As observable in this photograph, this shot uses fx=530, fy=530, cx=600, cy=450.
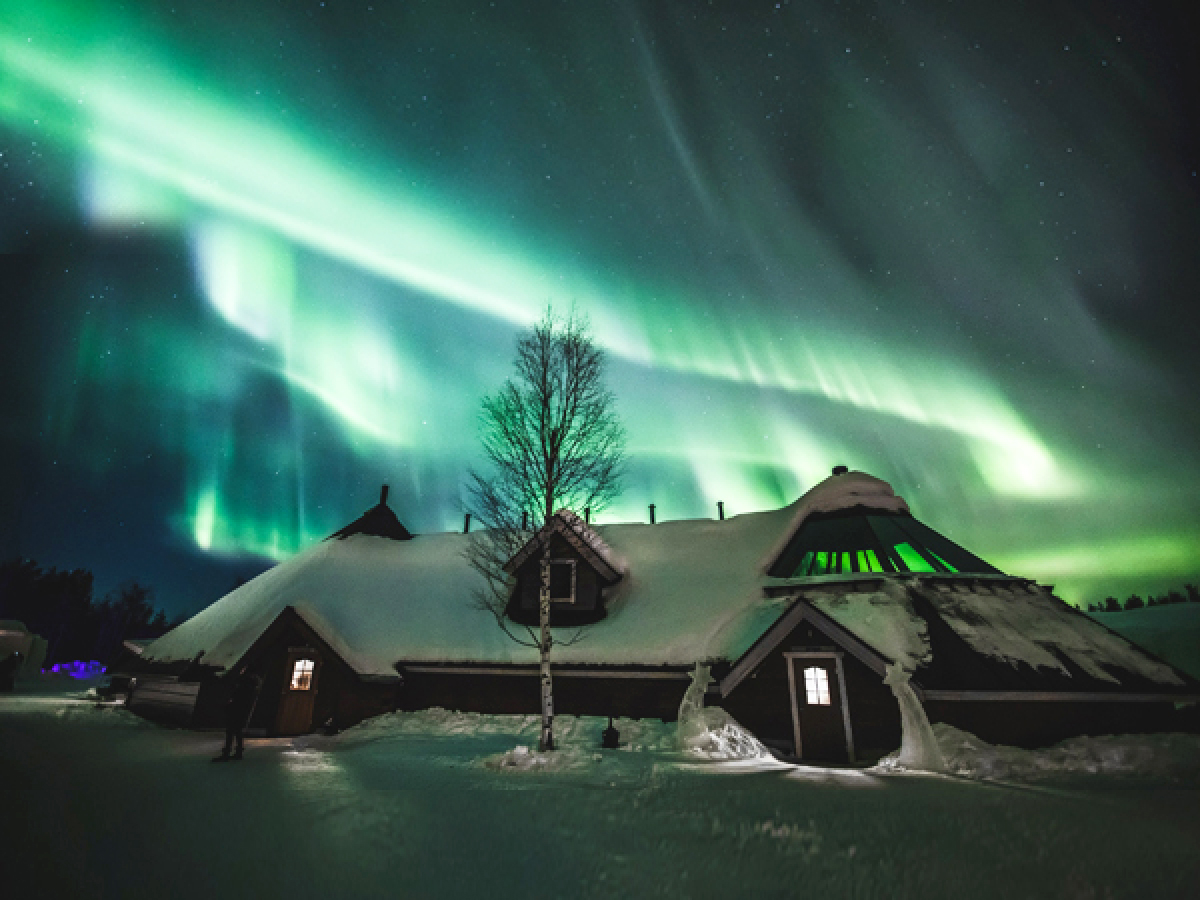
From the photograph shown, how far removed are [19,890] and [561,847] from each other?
4.69m

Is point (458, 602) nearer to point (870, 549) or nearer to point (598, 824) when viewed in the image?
point (598, 824)

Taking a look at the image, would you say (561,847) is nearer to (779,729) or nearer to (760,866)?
(760,866)

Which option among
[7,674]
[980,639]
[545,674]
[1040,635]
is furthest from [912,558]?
[7,674]

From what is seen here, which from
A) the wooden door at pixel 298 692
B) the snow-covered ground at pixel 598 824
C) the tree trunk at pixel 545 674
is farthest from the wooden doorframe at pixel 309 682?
the tree trunk at pixel 545 674

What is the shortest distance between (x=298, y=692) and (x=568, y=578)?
9.42 m

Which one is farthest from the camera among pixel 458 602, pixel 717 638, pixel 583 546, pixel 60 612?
pixel 60 612

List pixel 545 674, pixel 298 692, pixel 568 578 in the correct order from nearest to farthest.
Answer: pixel 545 674 < pixel 298 692 < pixel 568 578

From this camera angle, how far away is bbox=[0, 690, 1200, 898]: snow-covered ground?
4957 mm

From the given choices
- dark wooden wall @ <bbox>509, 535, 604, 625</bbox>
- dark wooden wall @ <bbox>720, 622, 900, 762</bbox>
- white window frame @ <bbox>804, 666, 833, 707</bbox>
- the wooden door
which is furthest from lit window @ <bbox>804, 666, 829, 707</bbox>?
the wooden door

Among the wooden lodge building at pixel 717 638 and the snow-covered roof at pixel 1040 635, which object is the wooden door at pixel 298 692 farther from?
the snow-covered roof at pixel 1040 635

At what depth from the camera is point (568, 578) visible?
19188 millimetres

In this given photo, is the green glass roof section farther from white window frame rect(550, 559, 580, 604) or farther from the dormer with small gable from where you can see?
white window frame rect(550, 559, 580, 604)

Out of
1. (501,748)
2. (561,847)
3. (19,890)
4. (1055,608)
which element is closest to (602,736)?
(501,748)

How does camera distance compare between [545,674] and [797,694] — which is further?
[797,694]
